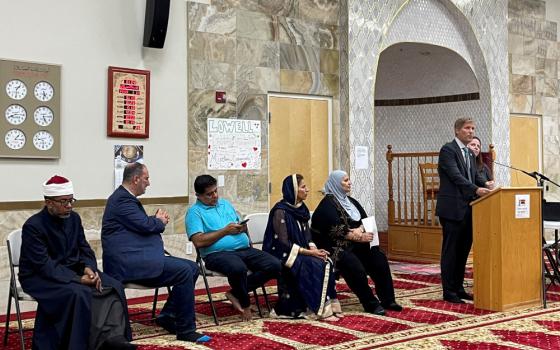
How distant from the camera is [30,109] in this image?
5934mm

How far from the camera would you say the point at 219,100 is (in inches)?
279

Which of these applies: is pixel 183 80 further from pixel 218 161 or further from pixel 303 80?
pixel 303 80

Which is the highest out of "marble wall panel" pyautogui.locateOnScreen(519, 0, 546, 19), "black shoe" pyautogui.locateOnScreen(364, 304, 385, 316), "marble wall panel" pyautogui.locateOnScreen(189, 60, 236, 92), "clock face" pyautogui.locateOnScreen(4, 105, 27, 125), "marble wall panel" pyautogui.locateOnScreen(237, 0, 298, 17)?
"marble wall panel" pyautogui.locateOnScreen(519, 0, 546, 19)

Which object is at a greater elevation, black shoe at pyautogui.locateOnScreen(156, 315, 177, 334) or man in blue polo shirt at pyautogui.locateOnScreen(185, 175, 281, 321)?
man in blue polo shirt at pyautogui.locateOnScreen(185, 175, 281, 321)

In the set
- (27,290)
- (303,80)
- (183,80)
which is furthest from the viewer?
(303,80)

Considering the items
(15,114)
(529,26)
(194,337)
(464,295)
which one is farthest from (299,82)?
(529,26)

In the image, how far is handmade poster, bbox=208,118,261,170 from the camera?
705cm

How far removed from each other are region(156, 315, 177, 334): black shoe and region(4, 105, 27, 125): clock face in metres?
2.07

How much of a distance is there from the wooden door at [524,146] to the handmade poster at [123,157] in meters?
5.47

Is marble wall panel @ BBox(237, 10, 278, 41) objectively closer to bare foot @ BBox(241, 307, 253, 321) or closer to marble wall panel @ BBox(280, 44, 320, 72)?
marble wall panel @ BBox(280, 44, 320, 72)

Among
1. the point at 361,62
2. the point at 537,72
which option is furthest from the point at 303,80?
the point at 537,72

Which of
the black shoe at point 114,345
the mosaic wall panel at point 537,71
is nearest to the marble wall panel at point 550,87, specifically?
the mosaic wall panel at point 537,71

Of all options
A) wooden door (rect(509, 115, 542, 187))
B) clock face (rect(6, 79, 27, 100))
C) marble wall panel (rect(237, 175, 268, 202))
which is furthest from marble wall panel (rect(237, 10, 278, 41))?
wooden door (rect(509, 115, 542, 187))

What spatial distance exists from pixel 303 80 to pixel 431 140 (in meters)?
3.56
